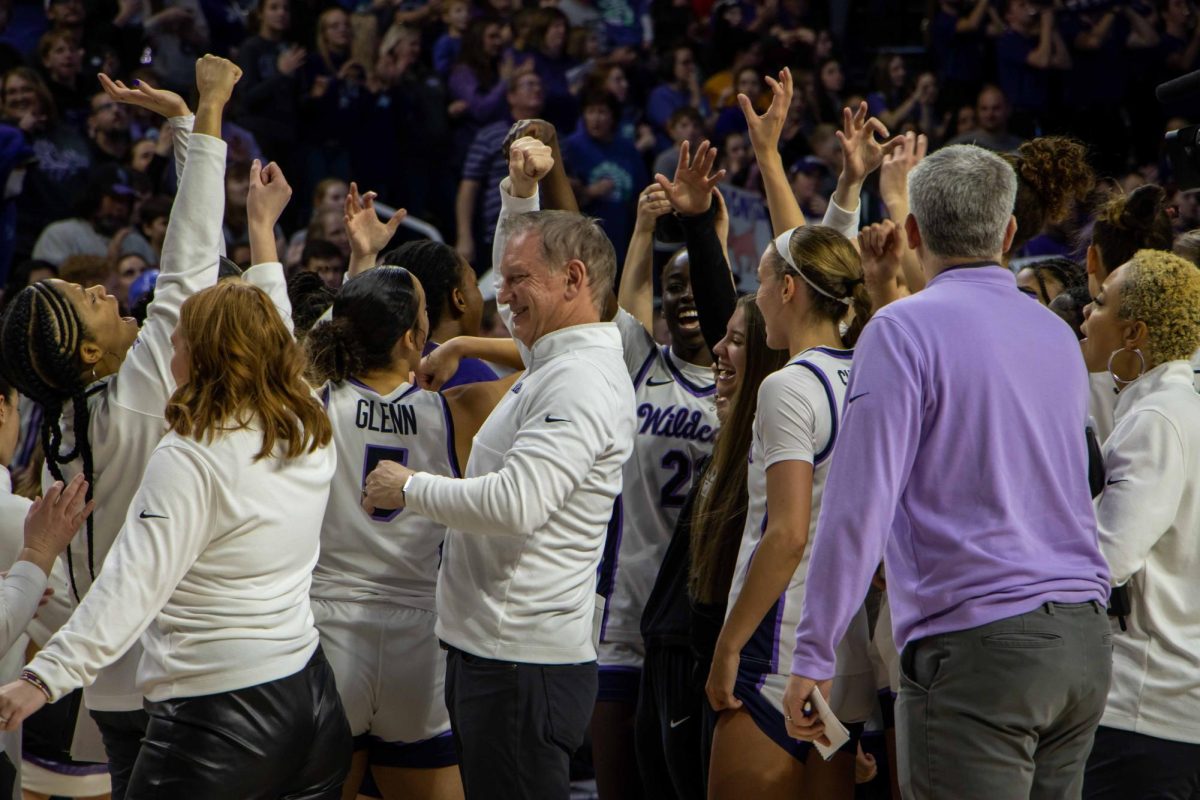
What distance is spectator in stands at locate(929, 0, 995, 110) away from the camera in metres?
11.6

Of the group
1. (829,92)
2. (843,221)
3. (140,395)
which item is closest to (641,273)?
(843,221)

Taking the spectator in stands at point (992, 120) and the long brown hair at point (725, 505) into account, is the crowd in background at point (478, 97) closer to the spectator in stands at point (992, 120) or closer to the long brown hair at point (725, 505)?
the spectator in stands at point (992, 120)

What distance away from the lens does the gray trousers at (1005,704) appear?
Result: 2.57 m

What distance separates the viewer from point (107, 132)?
937cm

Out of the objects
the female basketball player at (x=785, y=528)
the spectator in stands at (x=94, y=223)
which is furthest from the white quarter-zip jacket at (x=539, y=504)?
the spectator in stands at (x=94, y=223)

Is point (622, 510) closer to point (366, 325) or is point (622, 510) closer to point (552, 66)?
point (366, 325)

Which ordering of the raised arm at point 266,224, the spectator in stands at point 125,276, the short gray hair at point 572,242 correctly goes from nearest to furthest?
the short gray hair at point 572,242, the raised arm at point 266,224, the spectator in stands at point 125,276

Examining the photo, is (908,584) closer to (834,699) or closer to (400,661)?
(834,699)

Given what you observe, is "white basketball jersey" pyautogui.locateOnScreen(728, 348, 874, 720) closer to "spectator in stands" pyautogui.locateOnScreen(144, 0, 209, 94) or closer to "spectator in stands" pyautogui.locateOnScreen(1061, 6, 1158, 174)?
"spectator in stands" pyautogui.locateOnScreen(144, 0, 209, 94)

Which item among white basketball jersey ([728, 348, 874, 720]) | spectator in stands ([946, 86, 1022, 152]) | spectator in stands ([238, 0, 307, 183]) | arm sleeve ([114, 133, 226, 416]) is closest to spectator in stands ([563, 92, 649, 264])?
spectator in stands ([238, 0, 307, 183])

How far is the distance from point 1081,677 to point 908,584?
1.17ft

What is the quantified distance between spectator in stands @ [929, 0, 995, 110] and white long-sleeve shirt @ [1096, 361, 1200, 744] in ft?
28.4

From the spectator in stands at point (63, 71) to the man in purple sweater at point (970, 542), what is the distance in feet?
26.9

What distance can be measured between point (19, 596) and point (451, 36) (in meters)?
8.49
